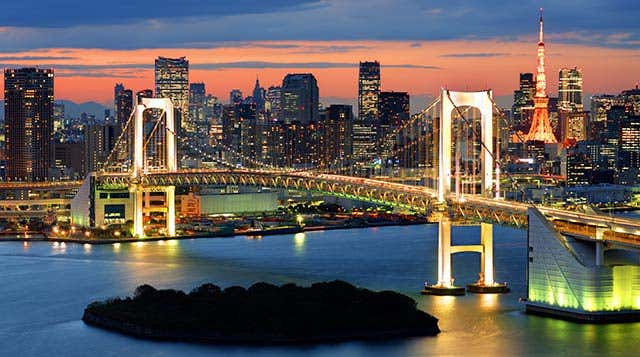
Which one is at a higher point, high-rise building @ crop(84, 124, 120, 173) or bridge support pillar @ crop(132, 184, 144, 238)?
high-rise building @ crop(84, 124, 120, 173)

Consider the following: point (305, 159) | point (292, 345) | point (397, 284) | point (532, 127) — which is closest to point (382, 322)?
point (292, 345)

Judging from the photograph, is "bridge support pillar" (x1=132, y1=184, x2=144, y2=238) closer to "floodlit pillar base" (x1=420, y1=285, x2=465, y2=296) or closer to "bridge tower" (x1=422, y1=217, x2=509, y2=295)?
"bridge tower" (x1=422, y1=217, x2=509, y2=295)

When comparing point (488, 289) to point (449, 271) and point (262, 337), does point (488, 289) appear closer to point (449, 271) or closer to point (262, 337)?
point (449, 271)

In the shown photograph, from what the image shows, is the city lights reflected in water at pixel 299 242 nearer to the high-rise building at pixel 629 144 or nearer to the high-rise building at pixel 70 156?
the high-rise building at pixel 70 156

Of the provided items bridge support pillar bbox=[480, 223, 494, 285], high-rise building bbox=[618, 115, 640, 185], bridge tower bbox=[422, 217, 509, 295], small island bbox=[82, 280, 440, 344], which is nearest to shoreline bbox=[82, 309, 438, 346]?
small island bbox=[82, 280, 440, 344]

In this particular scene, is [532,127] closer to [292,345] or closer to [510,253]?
[510,253]

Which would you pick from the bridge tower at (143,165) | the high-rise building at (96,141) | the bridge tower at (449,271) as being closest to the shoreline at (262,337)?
the bridge tower at (449,271)

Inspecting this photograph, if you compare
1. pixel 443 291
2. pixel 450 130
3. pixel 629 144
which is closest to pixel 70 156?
pixel 629 144
